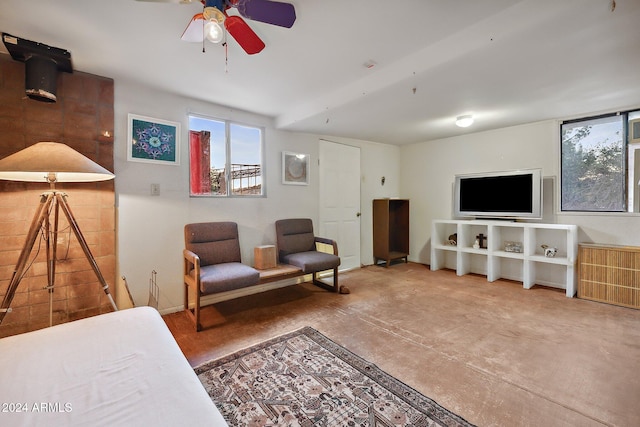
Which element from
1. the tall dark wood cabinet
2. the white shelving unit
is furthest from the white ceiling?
the tall dark wood cabinet

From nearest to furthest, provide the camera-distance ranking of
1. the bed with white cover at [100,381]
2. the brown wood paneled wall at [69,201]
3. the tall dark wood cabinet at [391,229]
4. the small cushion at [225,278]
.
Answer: the bed with white cover at [100,381] < the brown wood paneled wall at [69,201] < the small cushion at [225,278] < the tall dark wood cabinet at [391,229]

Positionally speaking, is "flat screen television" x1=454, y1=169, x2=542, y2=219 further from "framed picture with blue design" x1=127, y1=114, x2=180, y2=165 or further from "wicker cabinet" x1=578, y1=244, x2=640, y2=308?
"framed picture with blue design" x1=127, y1=114, x2=180, y2=165

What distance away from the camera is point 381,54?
2178 mm

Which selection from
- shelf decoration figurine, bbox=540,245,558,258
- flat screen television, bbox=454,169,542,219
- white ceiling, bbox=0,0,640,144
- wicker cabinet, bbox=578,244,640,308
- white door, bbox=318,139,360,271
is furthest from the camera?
white door, bbox=318,139,360,271

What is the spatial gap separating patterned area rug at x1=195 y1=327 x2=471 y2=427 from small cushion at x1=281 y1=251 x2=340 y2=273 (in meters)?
1.10

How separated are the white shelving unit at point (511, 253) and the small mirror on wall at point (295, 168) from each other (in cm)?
233

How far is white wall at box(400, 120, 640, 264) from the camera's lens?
3.33 metres

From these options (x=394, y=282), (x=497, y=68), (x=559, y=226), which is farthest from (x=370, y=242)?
(x=497, y=68)

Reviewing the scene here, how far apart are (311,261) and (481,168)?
318cm

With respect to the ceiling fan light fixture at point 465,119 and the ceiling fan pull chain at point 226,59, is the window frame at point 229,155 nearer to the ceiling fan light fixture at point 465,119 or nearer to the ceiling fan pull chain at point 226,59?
the ceiling fan pull chain at point 226,59

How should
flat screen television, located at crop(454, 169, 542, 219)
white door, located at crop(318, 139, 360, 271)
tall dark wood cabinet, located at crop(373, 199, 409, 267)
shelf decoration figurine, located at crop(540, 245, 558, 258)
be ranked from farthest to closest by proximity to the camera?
tall dark wood cabinet, located at crop(373, 199, 409, 267) → white door, located at crop(318, 139, 360, 271) → flat screen television, located at crop(454, 169, 542, 219) → shelf decoration figurine, located at crop(540, 245, 558, 258)

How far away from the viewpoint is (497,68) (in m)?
2.15

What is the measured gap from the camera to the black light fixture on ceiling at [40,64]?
6.54ft

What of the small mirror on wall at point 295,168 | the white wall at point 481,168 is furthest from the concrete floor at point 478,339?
the small mirror on wall at point 295,168
